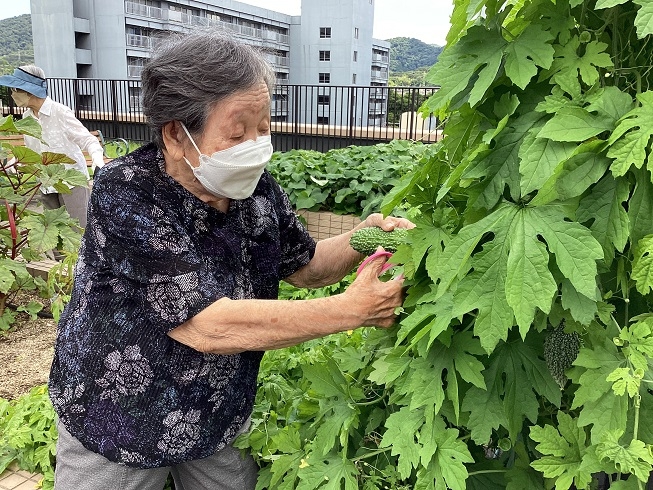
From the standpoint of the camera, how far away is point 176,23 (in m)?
19.2

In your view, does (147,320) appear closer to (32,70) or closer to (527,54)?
(527,54)

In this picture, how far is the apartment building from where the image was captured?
30.2 m

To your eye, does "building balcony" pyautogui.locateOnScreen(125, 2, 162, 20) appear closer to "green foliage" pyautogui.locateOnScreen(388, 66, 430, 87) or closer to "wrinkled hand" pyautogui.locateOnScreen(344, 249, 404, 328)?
"green foliage" pyautogui.locateOnScreen(388, 66, 430, 87)

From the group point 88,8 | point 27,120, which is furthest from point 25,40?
point 27,120

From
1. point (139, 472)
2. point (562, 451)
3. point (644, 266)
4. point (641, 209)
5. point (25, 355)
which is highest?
point (641, 209)

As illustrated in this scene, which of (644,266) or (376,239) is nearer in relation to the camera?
(644,266)

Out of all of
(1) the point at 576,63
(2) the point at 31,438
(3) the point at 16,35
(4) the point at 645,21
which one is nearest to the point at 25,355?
(2) the point at 31,438

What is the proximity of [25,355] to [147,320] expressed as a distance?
3.31m

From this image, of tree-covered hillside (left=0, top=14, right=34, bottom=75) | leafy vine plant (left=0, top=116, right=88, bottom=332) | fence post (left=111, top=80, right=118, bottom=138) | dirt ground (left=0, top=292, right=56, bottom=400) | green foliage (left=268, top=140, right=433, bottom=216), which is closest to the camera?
dirt ground (left=0, top=292, right=56, bottom=400)

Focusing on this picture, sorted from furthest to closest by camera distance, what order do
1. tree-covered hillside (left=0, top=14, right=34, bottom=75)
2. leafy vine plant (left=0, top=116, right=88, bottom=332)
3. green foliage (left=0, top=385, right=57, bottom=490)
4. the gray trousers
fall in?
tree-covered hillside (left=0, top=14, right=34, bottom=75), leafy vine plant (left=0, top=116, right=88, bottom=332), green foliage (left=0, top=385, right=57, bottom=490), the gray trousers

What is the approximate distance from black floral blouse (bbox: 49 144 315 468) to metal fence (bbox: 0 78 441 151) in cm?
760

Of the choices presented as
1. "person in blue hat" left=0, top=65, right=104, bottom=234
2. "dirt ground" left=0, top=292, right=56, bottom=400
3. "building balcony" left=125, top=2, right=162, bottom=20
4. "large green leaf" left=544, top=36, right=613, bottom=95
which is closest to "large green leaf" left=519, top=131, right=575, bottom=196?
"large green leaf" left=544, top=36, right=613, bottom=95

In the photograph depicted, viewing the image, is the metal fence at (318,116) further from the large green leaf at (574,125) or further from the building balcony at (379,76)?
the building balcony at (379,76)

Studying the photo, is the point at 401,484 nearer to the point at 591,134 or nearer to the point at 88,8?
the point at 591,134
